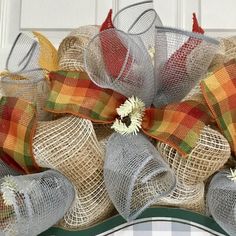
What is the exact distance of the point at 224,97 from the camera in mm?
449

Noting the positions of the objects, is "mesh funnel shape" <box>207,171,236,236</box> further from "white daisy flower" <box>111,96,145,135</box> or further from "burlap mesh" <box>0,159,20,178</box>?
"burlap mesh" <box>0,159,20,178</box>

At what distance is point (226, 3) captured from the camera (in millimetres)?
765

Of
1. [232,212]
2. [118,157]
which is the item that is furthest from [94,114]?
[232,212]

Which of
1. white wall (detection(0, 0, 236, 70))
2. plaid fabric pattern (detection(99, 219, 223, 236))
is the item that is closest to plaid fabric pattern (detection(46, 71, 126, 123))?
plaid fabric pattern (detection(99, 219, 223, 236))

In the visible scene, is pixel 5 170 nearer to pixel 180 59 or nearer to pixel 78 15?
pixel 180 59

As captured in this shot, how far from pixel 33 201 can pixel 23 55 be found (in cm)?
20

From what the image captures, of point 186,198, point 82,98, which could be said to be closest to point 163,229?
point 186,198

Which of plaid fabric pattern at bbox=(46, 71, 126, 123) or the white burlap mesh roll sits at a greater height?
plaid fabric pattern at bbox=(46, 71, 126, 123)

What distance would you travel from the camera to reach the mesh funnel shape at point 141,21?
0.49 meters

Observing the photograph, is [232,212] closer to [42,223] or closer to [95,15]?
[42,223]

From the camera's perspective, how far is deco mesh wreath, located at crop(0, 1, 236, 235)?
1.41 feet

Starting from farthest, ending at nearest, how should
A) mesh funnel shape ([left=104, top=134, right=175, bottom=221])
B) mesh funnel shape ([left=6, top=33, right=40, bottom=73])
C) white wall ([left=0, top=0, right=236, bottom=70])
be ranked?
1. white wall ([left=0, top=0, right=236, bottom=70])
2. mesh funnel shape ([left=6, top=33, right=40, bottom=73])
3. mesh funnel shape ([left=104, top=134, right=175, bottom=221])

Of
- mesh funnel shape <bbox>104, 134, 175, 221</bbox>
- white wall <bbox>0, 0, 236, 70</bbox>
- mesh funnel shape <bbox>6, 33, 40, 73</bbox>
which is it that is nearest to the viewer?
mesh funnel shape <bbox>104, 134, 175, 221</bbox>

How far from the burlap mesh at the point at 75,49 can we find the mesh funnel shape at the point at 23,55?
0.03 meters
